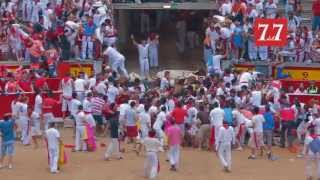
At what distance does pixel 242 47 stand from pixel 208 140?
273 inches

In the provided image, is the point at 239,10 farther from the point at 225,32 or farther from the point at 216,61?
the point at 216,61

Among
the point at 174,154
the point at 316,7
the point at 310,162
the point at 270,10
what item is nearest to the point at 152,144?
the point at 174,154

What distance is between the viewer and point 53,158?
27.3 metres

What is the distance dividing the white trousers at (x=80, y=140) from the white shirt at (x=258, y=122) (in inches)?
200

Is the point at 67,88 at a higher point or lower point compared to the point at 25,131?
higher

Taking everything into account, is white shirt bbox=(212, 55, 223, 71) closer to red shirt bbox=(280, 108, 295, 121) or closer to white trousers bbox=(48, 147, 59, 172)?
red shirt bbox=(280, 108, 295, 121)

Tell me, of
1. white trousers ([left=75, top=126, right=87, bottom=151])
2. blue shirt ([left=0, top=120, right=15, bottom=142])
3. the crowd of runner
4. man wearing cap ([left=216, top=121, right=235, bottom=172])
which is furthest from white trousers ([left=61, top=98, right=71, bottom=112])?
man wearing cap ([left=216, top=121, right=235, bottom=172])

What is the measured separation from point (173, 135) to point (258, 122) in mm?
2847

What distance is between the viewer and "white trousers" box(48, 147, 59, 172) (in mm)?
27203

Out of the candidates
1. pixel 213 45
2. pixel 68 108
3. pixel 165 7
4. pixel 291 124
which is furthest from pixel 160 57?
pixel 291 124

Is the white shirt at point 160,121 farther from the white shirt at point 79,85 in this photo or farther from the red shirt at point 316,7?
the red shirt at point 316,7


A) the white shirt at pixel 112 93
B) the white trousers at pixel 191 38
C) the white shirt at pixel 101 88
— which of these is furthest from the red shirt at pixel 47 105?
the white trousers at pixel 191 38

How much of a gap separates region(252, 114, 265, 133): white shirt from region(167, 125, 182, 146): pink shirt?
2489mm

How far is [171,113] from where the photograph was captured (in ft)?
95.8
